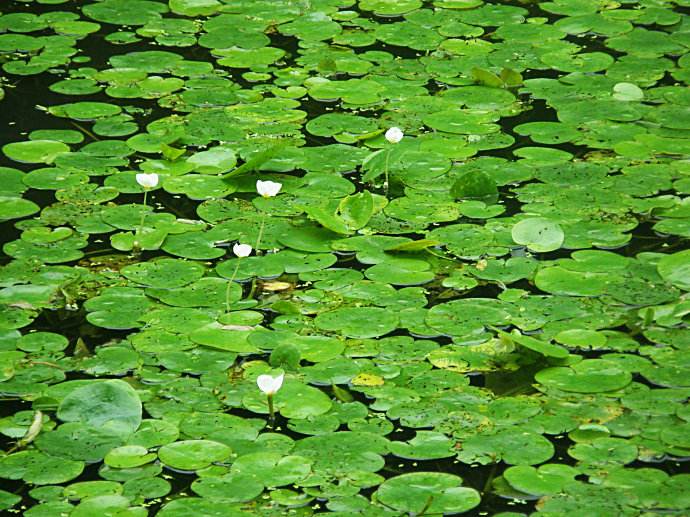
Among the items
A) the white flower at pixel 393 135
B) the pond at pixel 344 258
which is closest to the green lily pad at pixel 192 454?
the pond at pixel 344 258

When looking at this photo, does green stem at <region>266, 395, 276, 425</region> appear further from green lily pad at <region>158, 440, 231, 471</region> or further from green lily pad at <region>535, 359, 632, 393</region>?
green lily pad at <region>535, 359, 632, 393</region>

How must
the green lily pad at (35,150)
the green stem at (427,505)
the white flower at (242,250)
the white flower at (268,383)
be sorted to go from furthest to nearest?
the green lily pad at (35,150)
the white flower at (242,250)
the white flower at (268,383)
the green stem at (427,505)

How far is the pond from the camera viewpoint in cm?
243

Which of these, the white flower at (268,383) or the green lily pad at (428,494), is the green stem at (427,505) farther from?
the white flower at (268,383)

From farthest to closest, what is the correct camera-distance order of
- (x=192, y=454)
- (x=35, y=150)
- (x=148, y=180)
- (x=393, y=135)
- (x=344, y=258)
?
(x=35, y=150), (x=393, y=135), (x=148, y=180), (x=344, y=258), (x=192, y=454)

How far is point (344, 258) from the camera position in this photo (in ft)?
10.5

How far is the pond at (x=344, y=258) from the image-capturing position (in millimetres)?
2432

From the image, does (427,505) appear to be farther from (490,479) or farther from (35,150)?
(35,150)

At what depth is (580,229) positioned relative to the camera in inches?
131

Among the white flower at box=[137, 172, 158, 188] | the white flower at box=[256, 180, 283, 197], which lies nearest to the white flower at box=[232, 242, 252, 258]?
the white flower at box=[256, 180, 283, 197]

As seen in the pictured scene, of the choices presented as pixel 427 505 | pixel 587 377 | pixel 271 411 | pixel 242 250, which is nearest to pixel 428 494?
pixel 427 505

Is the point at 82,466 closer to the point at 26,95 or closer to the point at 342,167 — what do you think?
the point at 342,167

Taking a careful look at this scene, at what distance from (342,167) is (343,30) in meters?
1.17

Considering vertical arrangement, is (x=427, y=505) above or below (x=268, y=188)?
below
